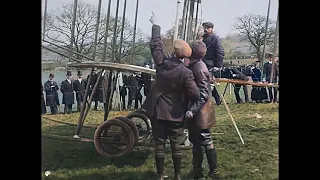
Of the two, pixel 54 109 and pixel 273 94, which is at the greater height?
pixel 273 94

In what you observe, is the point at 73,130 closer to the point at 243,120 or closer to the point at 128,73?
the point at 128,73

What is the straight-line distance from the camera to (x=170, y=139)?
3123 millimetres

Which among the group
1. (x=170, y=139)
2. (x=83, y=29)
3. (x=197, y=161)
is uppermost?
(x=83, y=29)

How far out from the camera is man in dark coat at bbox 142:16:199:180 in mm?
3070

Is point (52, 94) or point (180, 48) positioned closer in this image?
point (180, 48)

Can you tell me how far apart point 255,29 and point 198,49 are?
0.41m

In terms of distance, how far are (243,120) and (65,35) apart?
139cm

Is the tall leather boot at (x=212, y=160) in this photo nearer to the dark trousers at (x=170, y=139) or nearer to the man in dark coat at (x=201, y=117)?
the man in dark coat at (x=201, y=117)

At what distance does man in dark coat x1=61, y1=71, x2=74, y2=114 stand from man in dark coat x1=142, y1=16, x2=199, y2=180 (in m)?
0.53

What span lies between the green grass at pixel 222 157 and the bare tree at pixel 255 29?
0.42m

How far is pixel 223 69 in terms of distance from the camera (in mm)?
3135

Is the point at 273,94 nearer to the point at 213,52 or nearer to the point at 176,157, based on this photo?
the point at 213,52

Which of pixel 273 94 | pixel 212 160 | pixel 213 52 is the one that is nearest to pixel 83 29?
pixel 213 52
